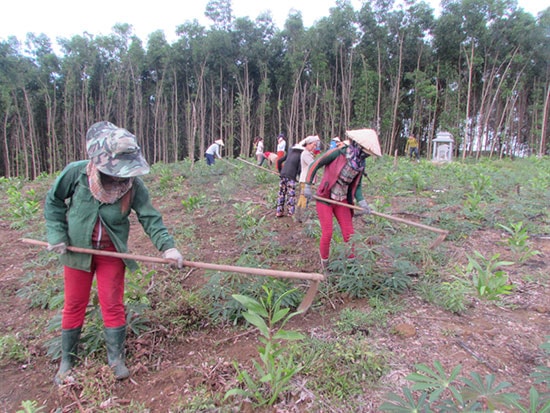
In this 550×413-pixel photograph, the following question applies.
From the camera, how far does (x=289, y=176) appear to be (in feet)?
18.2

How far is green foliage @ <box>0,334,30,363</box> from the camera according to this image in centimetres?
234

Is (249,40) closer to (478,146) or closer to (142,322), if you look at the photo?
(478,146)

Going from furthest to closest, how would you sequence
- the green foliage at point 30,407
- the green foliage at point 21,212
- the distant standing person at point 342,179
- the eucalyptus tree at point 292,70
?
the eucalyptus tree at point 292,70, the green foliage at point 21,212, the distant standing person at point 342,179, the green foliage at point 30,407

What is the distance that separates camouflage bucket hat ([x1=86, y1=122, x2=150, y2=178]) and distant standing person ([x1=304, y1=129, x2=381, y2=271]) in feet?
A: 6.51

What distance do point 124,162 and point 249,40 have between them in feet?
72.6

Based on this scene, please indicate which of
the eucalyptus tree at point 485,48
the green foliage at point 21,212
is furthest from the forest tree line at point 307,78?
the green foliage at point 21,212

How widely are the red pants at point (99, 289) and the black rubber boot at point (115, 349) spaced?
0.14 ft

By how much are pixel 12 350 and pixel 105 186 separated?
1.51 metres

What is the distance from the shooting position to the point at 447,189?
23.0 ft

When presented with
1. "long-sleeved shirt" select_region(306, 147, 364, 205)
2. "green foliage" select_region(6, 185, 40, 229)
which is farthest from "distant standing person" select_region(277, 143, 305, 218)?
"green foliage" select_region(6, 185, 40, 229)

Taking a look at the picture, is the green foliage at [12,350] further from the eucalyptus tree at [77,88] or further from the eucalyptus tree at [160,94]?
the eucalyptus tree at [77,88]

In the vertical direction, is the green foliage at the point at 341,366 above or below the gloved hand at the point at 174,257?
below

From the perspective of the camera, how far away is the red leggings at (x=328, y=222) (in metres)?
3.40

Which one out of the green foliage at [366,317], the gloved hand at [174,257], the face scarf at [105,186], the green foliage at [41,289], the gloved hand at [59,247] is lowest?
the green foliage at [41,289]
